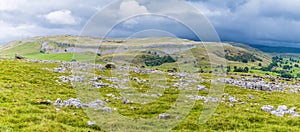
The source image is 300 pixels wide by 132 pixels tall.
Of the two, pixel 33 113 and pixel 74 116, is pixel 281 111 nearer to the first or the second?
pixel 74 116

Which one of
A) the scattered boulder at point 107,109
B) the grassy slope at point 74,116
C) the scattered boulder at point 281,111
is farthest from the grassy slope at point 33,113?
the scattered boulder at point 281,111

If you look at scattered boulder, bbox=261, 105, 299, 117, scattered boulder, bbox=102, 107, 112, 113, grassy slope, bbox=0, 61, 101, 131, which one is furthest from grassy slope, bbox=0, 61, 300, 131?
scattered boulder, bbox=102, 107, 112, 113

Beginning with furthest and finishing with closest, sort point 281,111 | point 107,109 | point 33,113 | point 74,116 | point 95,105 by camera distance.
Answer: point 281,111 → point 95,105 → point 107,109 → point 74,116 → point 33,113

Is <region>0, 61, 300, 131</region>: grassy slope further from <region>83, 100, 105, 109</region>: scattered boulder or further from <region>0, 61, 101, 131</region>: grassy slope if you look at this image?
<region>83, 100, 105, 109</region>: scattered boulder

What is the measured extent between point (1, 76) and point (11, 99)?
1321 cm

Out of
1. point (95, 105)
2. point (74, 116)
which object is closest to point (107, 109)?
point (95, 105)

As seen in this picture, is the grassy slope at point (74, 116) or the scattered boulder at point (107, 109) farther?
the scattered boulder at point (107, 109)

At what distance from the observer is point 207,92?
3681 cm

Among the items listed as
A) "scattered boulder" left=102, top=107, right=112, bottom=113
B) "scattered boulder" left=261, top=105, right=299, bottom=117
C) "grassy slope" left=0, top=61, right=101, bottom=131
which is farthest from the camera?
"scattered boulder" left=261, top=105, right=299, bottom=117

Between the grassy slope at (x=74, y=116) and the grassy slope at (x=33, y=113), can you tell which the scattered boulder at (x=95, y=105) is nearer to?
the grassy slope at (x=74, y=116)

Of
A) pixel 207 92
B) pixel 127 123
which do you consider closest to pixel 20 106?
pixel 127 123

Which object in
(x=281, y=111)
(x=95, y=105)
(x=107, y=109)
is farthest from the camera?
(x=281, y=111)

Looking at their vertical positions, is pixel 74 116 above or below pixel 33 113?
A: below

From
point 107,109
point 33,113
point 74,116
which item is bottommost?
point 107,109
